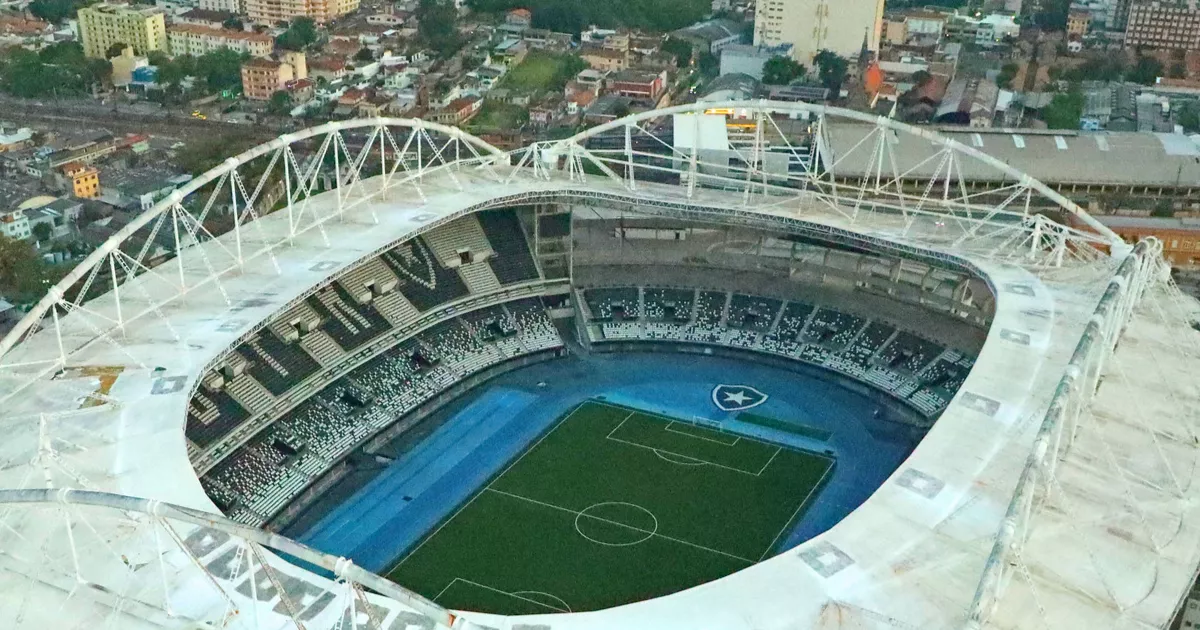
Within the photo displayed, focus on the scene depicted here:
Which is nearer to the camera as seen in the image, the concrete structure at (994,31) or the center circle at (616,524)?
the center circle at (616,524)

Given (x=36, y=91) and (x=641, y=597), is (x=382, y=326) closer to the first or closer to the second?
(x=641, y=597)

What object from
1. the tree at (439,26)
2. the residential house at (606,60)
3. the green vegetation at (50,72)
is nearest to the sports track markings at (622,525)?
the residential house at (606,60)

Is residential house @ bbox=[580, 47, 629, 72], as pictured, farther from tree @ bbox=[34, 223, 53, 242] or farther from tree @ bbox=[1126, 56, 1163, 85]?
tree @ bbox=[34, 223, 53, 242]

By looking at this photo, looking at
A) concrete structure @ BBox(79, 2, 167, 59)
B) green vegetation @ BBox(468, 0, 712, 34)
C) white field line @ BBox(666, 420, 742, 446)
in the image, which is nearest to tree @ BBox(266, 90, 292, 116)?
Answer: concrete structure @ BBox(79, 2, 167, 59)

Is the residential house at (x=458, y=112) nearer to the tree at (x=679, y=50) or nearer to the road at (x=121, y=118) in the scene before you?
the road at (x=121, y=118)

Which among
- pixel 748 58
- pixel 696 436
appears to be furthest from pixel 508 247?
pixel 748 58

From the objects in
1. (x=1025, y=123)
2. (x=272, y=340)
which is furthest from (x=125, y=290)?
(x=1025, y=123)
